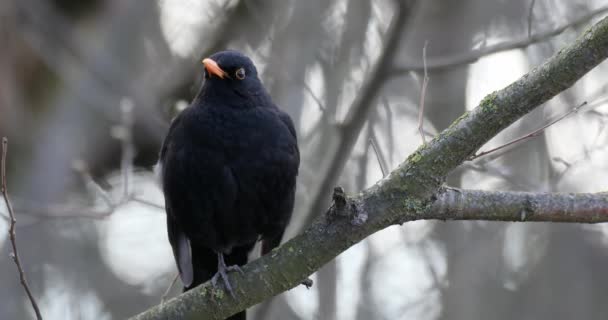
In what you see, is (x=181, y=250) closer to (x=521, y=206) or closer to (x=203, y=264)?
(x=203, y=264)

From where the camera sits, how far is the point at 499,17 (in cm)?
602

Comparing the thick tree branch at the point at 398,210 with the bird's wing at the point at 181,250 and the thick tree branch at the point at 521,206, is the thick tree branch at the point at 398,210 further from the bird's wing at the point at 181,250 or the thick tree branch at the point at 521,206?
the bird's wing at the point at 181,250

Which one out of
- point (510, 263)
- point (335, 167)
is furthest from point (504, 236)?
point (335, 167)

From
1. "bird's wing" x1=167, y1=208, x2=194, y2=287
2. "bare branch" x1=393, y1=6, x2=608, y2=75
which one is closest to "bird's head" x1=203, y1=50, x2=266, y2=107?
"bird's wing" x1=167, y1=208, x2=194, y2=287

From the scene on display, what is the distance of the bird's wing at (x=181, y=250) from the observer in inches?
159

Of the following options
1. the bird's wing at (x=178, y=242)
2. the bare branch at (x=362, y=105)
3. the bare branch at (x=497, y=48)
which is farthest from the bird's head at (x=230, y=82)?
the bare branch at (x=497, y=48)

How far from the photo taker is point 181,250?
13.5ft

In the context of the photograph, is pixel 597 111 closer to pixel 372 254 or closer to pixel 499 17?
pixel 499 17

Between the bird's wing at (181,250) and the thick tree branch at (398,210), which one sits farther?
the bird's wing at (181,250)

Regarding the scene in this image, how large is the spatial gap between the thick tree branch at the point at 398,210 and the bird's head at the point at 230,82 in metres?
1.28

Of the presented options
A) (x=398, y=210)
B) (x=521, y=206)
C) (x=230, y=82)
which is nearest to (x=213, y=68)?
(x=230, y=82)

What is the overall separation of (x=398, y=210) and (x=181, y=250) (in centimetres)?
160

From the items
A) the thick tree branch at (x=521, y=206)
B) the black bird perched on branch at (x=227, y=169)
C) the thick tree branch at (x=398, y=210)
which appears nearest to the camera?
the thick tree branch at (x=398, y=210)

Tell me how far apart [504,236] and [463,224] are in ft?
1.47
